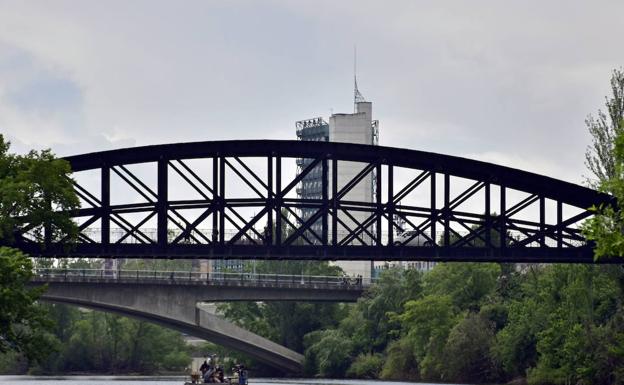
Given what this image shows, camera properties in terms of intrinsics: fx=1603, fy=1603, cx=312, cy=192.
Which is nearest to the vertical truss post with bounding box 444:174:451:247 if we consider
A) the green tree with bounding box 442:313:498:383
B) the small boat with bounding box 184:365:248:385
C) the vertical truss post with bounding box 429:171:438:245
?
the vertical truss post with bounding box 429:171:438:245

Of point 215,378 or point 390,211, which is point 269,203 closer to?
point 390,211

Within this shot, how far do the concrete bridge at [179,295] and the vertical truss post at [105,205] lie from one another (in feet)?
91.9

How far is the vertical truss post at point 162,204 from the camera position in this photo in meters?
100

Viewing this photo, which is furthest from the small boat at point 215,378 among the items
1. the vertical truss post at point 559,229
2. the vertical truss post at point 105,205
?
the vertical truss post at point 559,229

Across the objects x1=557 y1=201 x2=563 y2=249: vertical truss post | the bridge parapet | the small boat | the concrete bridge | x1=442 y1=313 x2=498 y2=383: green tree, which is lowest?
the small boat

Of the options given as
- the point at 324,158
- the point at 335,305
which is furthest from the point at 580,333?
the point at 335,305

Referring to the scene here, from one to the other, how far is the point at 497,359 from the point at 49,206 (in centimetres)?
4219

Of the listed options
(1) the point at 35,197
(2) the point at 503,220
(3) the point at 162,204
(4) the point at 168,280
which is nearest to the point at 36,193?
(1) the point at 35,197

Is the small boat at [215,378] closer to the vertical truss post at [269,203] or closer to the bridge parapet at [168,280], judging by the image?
the vertical truss post at [269,203]

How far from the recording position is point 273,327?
174 m

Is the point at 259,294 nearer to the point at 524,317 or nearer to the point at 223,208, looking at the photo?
the point at 524,317

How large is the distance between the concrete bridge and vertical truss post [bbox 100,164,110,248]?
2800 cm

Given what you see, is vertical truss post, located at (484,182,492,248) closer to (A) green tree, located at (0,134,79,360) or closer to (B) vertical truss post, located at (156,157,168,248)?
(B) vertical truss post, located at (156,157,168,248)

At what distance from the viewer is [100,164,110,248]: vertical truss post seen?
331ft
